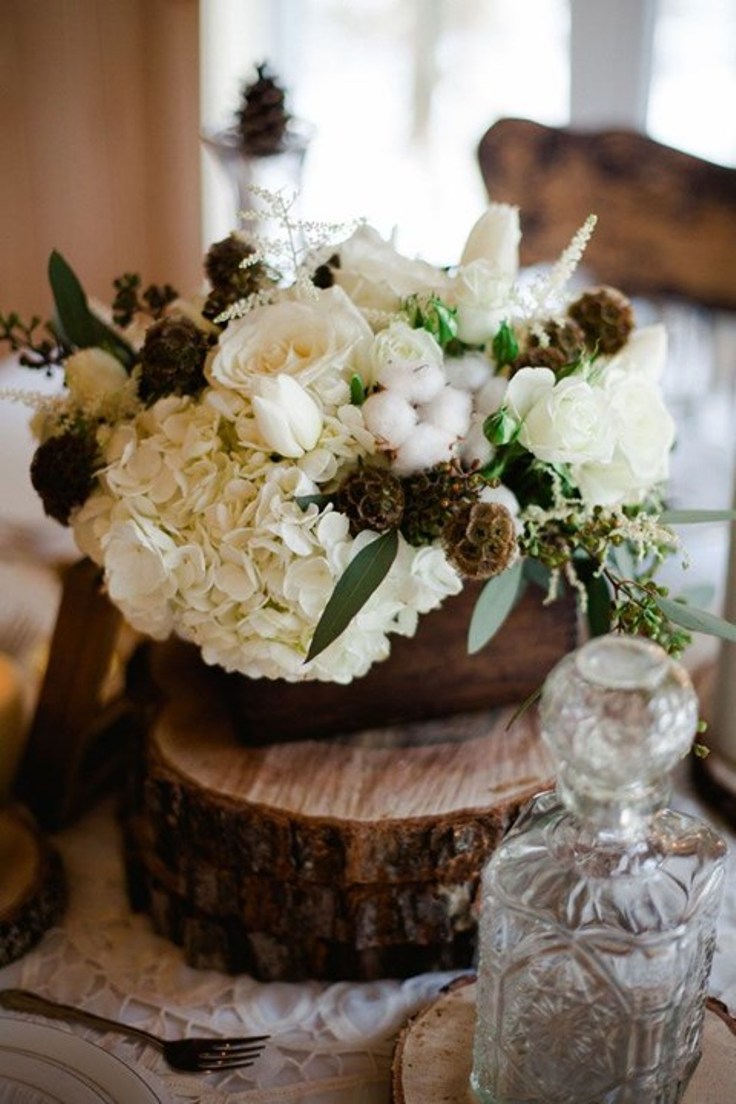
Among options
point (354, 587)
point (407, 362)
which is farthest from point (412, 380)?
point (354, 587)

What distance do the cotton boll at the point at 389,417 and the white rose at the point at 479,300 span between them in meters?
0.11

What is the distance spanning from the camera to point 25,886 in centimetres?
93

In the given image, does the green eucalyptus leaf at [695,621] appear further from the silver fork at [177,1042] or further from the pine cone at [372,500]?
the silver fork at [177,1042]

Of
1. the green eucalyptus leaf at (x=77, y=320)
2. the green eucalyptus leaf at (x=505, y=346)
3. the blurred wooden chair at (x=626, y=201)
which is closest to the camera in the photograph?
the green eucalyptus leaf at (x=505, y=346)

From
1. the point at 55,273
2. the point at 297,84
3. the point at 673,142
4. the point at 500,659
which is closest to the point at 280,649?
the point at 500,659

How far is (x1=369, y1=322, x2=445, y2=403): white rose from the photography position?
741 millimetres

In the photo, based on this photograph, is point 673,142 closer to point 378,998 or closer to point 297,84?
point 297,84

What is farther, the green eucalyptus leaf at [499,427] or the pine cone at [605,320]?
the pine cone at [605,320]

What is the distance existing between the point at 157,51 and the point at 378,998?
1.61 m

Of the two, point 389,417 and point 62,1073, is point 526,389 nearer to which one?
point 389,417

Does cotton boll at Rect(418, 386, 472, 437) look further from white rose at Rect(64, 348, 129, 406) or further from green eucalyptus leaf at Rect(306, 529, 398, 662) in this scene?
white rose at Rect(64, 348, 129, 406)

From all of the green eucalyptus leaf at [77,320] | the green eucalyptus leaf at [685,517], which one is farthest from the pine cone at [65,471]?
the green eucalyptus leaf at [685,517]

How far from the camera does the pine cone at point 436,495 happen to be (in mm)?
746

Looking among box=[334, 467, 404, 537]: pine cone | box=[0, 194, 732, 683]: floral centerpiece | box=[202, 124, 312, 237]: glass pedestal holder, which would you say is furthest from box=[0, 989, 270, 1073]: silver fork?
box=[202, 124, 312, 237]: glass pedestal holder
